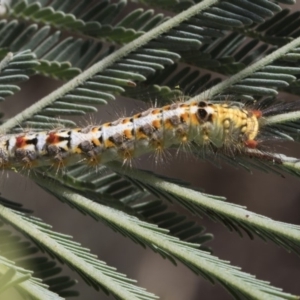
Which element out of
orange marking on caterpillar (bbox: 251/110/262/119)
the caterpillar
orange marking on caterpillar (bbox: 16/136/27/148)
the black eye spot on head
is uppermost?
orange marking on caterpillar (bbox: 251/110/262/119)

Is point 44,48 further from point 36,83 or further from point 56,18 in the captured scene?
point 36,83

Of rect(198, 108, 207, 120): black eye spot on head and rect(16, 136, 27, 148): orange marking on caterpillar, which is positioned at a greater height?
rect(198, 108, 207, 120): black eye spot on head

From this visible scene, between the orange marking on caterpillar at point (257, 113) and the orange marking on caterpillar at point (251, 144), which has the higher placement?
the orange marking on caterpillar at point (257, 113)

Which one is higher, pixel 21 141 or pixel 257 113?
pixel 257 113

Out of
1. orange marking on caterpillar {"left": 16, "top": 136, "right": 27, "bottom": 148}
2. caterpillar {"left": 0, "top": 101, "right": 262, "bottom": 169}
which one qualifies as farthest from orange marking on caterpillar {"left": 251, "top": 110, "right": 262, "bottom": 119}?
orange marking on caterpillar {"left": 16, "top": 136, "right": 27, "bottom": 148}

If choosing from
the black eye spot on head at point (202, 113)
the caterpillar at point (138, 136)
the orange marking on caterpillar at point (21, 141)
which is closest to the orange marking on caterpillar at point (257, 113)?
the caterpillar at point (138, 136)

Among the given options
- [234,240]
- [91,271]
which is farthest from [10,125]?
[234,240]

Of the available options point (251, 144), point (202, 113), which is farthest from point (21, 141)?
point (251, 144)

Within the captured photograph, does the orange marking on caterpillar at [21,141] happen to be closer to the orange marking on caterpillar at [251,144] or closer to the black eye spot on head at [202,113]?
the black eye spot on head at [202,113]

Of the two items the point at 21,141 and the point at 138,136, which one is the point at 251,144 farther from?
the point at 21,141

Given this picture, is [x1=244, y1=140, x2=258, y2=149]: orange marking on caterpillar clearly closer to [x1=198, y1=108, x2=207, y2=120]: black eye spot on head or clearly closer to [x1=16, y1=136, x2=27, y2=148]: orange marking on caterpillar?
[x1=198, y1=108, x2=207, y2=120]: black eye spot on head
